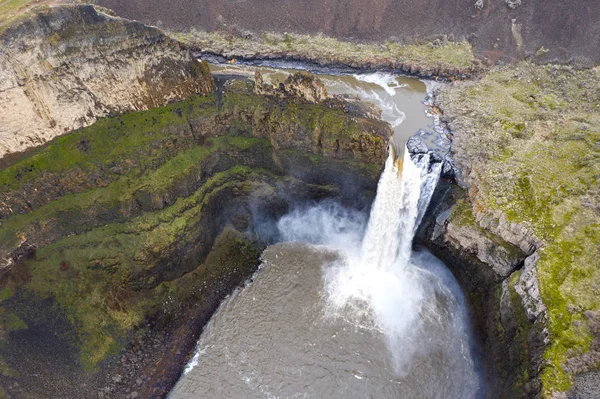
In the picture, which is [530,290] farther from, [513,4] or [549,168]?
[513,4]

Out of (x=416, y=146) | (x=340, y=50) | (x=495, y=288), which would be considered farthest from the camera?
(x=340, y=50)

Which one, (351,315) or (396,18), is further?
(396,18)

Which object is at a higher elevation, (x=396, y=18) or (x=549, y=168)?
(x=396, y=18)

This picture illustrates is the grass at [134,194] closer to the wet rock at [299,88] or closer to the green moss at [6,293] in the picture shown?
the green moss at [6,293]

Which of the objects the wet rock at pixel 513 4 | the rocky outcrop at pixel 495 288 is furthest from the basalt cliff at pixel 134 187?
the wet rock at pixel 513 4

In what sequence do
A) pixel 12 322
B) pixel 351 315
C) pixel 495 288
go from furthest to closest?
pixel 351 315 < pixel 495 288 < pixel 12 322

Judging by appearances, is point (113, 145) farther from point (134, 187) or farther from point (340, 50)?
point (340, 50)

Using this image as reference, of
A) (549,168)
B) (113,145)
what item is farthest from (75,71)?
(549,168)

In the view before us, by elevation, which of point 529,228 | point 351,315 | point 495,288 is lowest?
point 351,315
